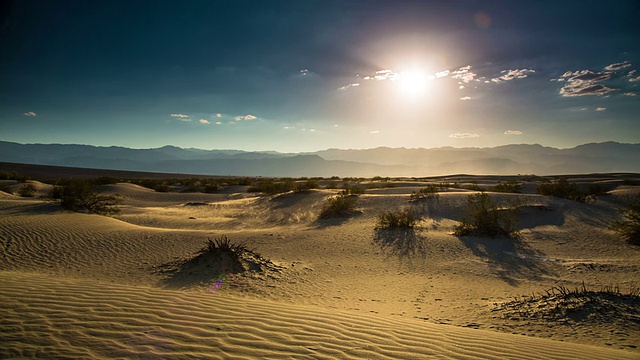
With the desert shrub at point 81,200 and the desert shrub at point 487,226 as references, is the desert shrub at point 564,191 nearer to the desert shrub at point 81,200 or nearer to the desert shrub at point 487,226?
the desert shrub at point 487,226

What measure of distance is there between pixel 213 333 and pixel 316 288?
256 cm

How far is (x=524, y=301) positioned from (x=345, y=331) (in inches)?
118

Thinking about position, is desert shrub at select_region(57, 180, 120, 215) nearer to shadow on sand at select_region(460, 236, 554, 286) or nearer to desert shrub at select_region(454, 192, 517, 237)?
desert shrub at select_region(454, 192, 517, 237)

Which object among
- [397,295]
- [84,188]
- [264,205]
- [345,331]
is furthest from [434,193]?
[84,188]

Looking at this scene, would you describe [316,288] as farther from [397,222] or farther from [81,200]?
[81,200]

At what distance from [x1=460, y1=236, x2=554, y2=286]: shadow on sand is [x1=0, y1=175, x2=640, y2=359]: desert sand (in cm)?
5

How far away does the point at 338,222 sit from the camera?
10.6 meters

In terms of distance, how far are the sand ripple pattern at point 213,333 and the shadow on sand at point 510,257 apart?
115 inches

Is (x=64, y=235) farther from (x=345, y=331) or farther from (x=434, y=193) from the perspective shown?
(x=434, y=193)

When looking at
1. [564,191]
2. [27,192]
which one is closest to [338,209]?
[564,191]

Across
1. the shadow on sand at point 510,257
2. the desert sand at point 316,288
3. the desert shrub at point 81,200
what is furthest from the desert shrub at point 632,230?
the desert shrub at point 81,200

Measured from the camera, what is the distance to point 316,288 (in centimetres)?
530

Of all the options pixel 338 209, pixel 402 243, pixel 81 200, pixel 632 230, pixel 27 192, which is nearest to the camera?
pixel 632 230

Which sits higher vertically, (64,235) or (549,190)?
(549,190)
